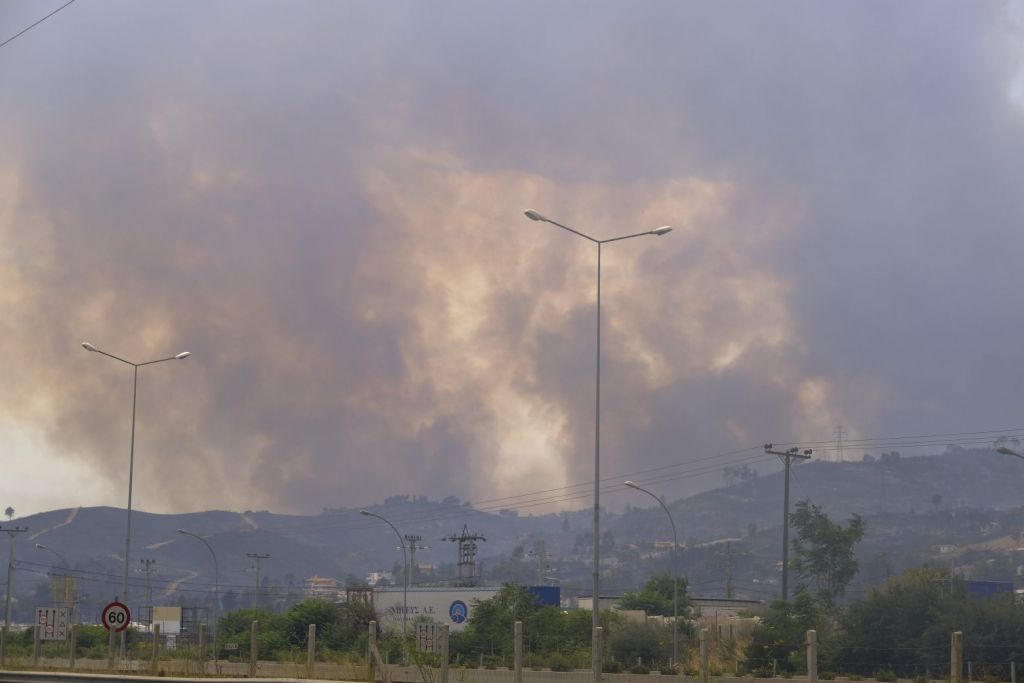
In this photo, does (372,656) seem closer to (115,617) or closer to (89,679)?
(89,679)

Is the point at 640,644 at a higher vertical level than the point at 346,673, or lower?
lower

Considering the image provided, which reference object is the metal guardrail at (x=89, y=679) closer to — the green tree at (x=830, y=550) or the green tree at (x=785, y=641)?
the green tree at (x=785, y=641)

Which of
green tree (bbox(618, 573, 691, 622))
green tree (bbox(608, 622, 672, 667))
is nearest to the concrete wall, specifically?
green tree (bbox(608, 622, 672, 667))

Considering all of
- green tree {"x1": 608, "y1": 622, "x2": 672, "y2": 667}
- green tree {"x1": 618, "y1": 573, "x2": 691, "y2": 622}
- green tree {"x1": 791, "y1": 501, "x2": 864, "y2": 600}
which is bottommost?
green tree {"x1": 608, "y1": 622, "x2": 672, "y2": 667}

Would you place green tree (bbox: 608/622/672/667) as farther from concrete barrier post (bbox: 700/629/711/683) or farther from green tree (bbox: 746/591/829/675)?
concrete barrier post (bbox: 700/629/711/683)

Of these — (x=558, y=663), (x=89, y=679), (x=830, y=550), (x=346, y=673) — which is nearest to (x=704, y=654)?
(x=346, y=673)

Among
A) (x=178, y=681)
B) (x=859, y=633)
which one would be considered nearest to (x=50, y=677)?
(x=178, y=681)

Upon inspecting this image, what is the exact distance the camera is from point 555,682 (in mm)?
46594

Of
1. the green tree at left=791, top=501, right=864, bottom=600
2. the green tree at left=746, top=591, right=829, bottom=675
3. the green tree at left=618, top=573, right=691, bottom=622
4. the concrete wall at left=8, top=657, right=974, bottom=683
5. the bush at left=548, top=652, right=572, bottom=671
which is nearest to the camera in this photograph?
the concrete wall at left=8, top=657, right=974, bottom=683

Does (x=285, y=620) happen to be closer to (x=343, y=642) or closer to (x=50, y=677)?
(x=343, y=642)

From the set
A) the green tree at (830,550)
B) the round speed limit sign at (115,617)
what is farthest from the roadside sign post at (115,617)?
the green tree at (830,550)

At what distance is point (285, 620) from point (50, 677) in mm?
39150

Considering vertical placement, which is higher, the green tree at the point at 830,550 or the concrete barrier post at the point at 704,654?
the green tree at the point at 830,550

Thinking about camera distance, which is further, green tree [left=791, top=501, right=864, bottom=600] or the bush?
green tree [left=791, top=501, right=864, bottom=600]
